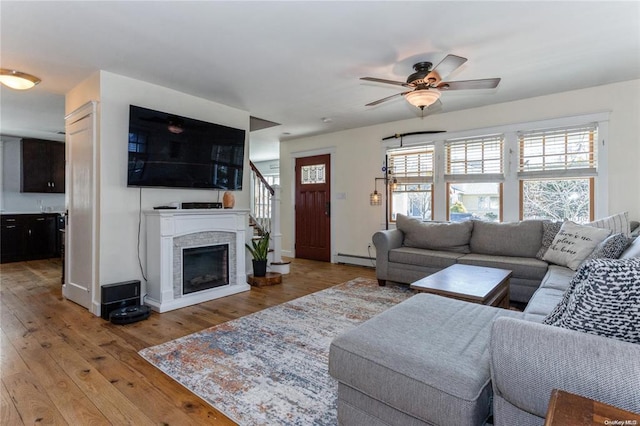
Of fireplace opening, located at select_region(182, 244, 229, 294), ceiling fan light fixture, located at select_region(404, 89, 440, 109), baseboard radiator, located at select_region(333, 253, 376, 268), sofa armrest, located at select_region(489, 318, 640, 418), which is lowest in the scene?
baseboard radiator, located at select_region(333, 253, 376, 268)

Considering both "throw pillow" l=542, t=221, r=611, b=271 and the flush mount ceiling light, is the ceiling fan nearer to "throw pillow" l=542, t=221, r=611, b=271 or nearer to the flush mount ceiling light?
"throw pillow" l=542, t=221, r=611, b=271

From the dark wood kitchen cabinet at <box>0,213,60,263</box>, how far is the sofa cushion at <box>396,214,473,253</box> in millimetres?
6652

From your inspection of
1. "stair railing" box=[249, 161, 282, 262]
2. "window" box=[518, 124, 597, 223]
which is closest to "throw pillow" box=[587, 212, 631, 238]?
"window" box=[518, 124, 597, 223]

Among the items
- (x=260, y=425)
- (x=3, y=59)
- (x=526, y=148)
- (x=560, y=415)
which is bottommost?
(x=260, y=425)

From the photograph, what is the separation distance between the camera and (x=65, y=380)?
2.01 m

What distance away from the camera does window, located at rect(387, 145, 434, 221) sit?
194 inches

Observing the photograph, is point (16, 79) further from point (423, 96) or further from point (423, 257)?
point (423, 257)

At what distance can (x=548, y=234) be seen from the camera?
11.6 ft

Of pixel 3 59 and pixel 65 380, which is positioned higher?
pixel 3 59

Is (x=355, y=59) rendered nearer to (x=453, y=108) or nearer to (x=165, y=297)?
(x=453, y=108)

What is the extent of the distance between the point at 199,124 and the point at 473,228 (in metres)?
3.65

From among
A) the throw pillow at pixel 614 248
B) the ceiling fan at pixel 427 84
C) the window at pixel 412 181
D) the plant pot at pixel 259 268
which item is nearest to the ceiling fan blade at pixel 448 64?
the ceiling fan at pixel 427 84

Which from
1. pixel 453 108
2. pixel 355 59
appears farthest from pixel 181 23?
pixel 453 108

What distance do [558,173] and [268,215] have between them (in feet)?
13.6
